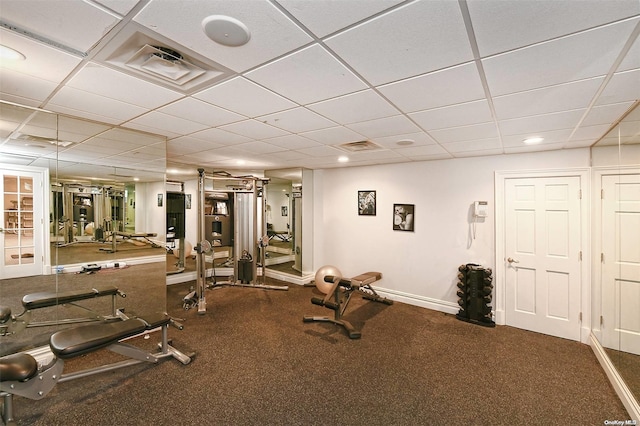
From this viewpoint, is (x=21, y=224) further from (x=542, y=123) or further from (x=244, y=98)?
(x=542, y=123)

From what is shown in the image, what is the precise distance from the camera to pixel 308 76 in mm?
1662

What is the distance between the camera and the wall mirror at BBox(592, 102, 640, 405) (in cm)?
240

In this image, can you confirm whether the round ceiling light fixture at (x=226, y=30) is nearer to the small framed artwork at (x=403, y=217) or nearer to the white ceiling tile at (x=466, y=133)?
the white ceiling tile at (x=466, y=133)

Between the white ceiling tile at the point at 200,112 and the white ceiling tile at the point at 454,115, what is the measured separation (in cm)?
166

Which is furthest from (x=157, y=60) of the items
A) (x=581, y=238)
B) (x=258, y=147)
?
(x=581, y=238)

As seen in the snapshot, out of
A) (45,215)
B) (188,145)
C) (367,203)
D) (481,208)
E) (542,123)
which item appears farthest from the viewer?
(367,203)

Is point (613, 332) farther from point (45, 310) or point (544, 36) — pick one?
point (45, 310)

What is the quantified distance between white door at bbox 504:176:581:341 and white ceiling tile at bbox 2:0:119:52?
15.3 ft

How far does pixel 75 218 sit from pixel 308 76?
3.20 m

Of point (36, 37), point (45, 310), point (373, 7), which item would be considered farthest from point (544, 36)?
point (45, 310)

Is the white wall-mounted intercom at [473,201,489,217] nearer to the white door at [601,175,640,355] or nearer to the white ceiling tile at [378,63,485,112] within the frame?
the white door at [601,175,640,355]

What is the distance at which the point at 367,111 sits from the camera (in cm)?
227

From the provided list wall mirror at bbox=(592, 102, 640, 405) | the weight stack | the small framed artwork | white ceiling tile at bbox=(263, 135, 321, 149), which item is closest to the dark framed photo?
the small framed artwork

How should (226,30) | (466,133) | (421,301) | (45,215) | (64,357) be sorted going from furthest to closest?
(421,301), (466,133), (45,215), (64,357), (226,30)
